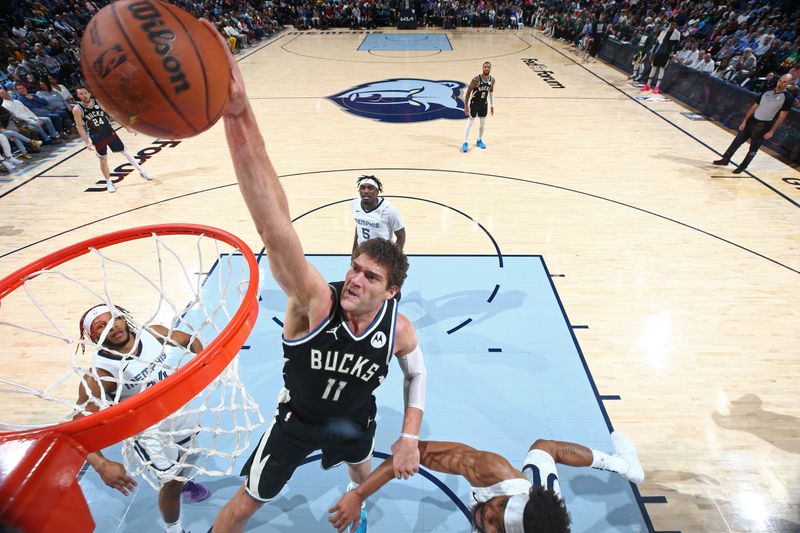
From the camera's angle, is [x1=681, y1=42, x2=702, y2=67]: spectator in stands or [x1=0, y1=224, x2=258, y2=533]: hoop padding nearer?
[x1=0, y1=224, x2=258, y2=533]: hoop padding

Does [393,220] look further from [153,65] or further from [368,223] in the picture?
[153,65]

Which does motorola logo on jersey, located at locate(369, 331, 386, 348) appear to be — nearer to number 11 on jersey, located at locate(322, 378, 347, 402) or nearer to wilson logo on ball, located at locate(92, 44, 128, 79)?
number 11 on jersey, located at locate(322, 378, 347, 402)

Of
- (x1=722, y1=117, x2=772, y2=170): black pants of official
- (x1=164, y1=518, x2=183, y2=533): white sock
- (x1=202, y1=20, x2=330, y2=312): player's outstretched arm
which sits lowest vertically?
(x1=164, y1=518, x2=183, y2=533): white sock

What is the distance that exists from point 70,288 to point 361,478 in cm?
444

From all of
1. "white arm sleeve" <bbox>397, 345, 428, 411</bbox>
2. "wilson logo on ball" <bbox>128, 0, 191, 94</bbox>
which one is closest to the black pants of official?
"white arm sleeve" <bbox>397, 345, 428, 411</bbox>

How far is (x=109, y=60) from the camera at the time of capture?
5.35ft

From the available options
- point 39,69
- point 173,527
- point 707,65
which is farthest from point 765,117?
point 39,69

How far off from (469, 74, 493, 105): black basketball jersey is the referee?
14.6 ft

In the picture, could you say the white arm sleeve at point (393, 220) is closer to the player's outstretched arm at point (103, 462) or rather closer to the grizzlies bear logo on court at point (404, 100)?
the player's outstretched arm at point (103, 462)

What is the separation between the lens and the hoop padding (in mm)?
1028

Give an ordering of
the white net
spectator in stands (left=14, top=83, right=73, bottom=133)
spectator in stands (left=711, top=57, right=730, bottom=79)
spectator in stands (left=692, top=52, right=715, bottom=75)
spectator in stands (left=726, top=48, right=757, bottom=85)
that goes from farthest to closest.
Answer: spectator in stands (left=692, top=52, right=715, bottom=75)
spectator in stands (left=711, top=57, right=730, bottom=79)
spectator in stands (left=726, top=48, right=757, bottom=85)
spectator in stands (left=14, top=83, right=73, bottom=133)
the white net

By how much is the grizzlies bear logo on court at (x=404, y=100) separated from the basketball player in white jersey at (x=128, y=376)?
9.07 m

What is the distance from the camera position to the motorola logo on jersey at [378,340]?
7.63ft

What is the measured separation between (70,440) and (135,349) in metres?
1.42
